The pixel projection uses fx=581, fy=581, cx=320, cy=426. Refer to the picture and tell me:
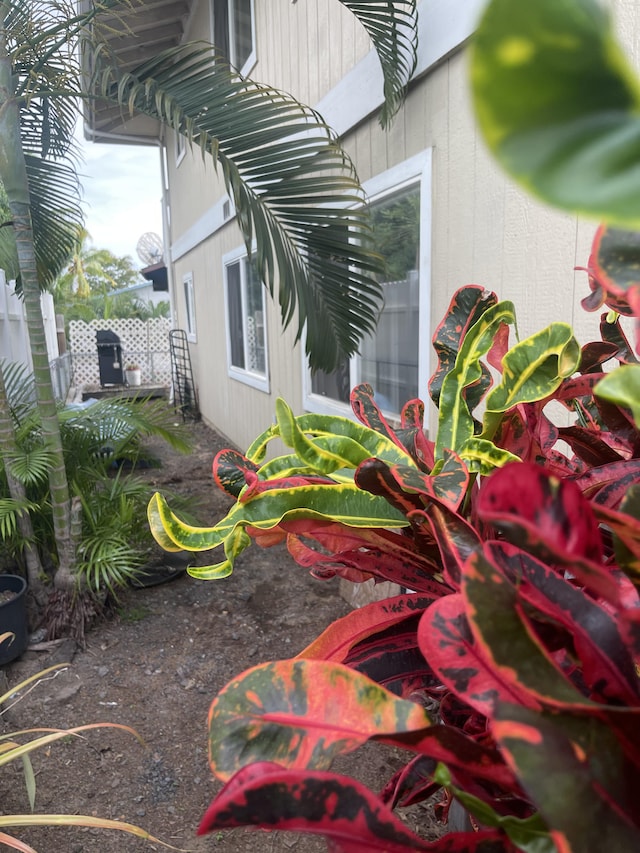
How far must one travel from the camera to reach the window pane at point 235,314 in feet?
21.4

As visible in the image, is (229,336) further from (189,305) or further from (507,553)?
(507,553)

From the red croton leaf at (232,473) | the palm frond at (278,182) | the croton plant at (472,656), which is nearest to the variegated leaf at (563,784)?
the croton plant at (472,656)

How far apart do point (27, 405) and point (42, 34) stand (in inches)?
75.8

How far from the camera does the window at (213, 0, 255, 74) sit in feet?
17.0

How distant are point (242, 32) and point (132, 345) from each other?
484 inches

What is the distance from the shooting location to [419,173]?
2633 mm

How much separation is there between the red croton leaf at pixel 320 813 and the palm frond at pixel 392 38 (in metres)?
2.69

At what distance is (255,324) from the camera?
5.88 meters

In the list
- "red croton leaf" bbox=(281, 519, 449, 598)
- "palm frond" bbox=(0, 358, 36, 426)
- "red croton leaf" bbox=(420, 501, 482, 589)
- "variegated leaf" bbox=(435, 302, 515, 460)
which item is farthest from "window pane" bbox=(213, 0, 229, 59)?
"red croton leaf" bbox=(420, 501, 482, 589)

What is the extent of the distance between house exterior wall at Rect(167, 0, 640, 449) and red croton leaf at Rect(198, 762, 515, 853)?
1.52 metres

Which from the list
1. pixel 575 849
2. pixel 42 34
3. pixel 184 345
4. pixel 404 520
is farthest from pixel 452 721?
pixel 184 345

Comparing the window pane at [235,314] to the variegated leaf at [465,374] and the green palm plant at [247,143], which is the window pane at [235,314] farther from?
the variegated leaf at [465,374]

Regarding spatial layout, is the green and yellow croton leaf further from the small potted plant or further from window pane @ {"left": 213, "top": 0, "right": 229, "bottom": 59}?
the small potted plant

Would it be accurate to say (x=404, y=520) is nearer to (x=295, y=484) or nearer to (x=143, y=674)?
(x=295, y=484)
